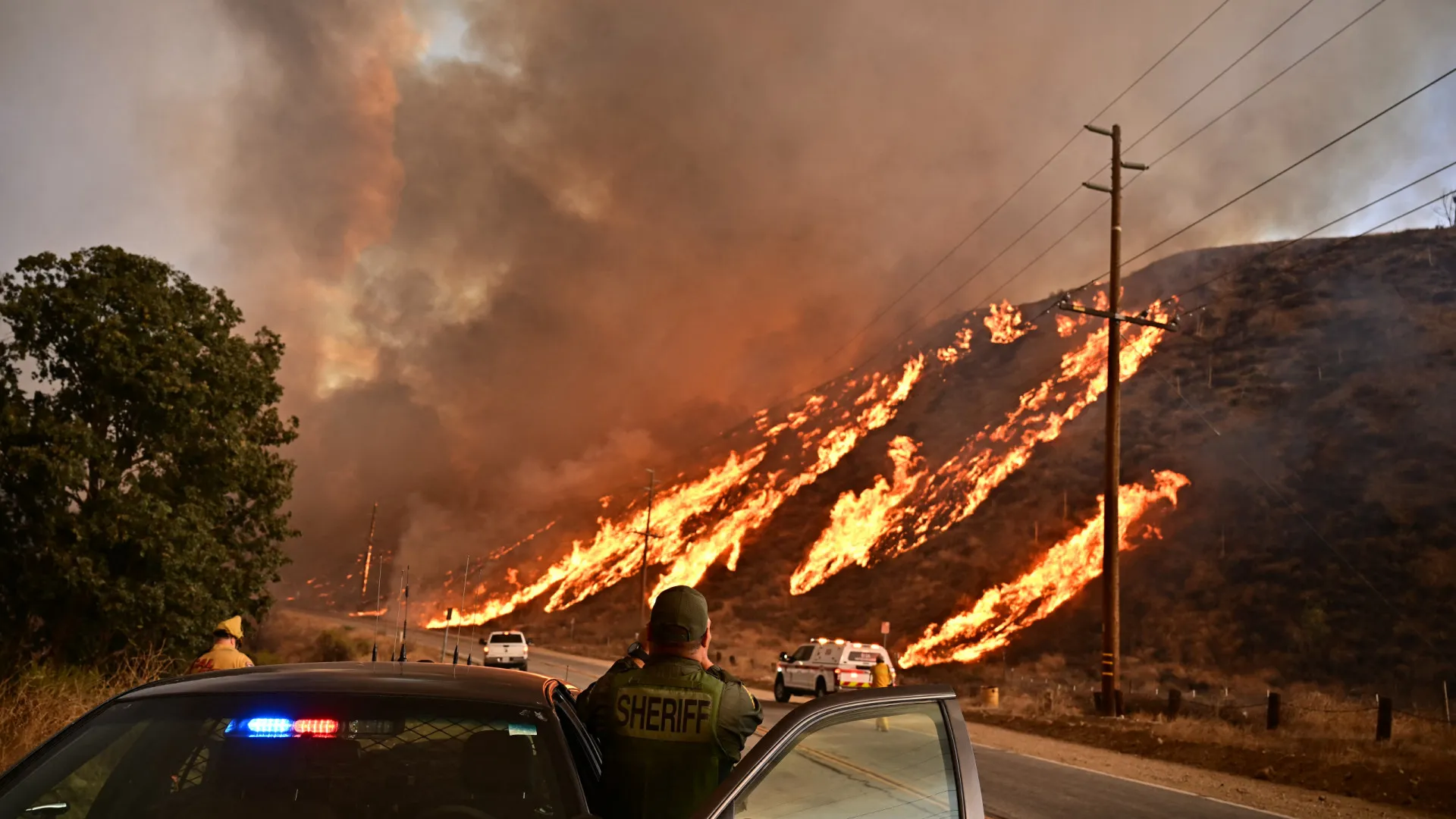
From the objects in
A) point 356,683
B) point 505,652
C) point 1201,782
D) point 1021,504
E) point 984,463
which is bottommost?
point 505,652

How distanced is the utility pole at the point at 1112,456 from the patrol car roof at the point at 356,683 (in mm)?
21210

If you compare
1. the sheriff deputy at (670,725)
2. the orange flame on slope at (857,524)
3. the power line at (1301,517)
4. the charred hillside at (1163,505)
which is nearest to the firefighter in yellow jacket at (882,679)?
the sheriff deputy at (670,725)

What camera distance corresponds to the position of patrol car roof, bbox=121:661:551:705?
3400 millimetres

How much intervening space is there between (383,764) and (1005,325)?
125385 millimetres

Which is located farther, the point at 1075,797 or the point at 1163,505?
the point at 1163,505

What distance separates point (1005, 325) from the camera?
406ft

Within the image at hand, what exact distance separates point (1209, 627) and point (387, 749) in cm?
4571

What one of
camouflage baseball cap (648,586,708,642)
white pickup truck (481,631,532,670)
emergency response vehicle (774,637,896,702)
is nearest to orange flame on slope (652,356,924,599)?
white pickup truck (481,631,532,670)

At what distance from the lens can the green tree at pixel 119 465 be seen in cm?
1947

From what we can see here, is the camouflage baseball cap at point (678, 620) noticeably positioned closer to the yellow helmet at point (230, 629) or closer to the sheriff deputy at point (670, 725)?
the sheriff deputy at point (670, 725)

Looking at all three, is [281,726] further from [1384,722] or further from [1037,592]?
[1037,592]

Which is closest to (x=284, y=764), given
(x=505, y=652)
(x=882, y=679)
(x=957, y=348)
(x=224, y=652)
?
(x=224, y=652)

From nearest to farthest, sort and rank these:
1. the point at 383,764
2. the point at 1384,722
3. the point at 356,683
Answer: the point at 356,683, the point at 383,764, the point at 1384,722

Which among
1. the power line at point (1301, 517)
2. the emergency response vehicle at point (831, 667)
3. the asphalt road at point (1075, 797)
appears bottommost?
the asphalt road at point (1075, 797)
